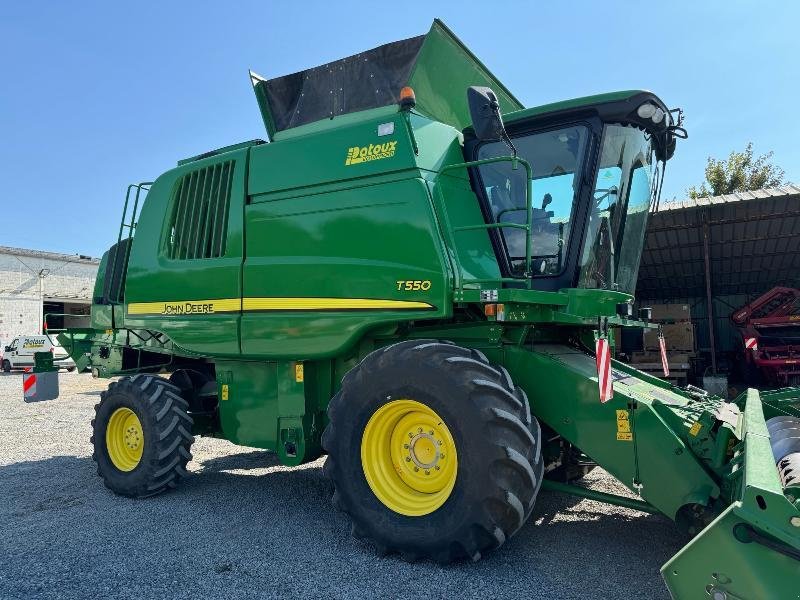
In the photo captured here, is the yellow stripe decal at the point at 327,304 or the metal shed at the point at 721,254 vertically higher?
the metal shed at the point at 721,254

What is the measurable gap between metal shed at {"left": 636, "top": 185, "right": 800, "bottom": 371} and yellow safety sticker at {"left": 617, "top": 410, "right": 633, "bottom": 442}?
932 cm

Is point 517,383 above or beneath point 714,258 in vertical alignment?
beneath

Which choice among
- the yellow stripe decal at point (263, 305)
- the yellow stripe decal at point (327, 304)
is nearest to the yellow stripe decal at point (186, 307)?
the yellow stripe decal at point (263, 305)

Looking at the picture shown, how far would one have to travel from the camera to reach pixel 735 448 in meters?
3.50

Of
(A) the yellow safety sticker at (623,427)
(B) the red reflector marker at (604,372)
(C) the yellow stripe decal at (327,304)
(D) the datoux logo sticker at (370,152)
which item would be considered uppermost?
(D) the datoux logo sticker at (370,152)

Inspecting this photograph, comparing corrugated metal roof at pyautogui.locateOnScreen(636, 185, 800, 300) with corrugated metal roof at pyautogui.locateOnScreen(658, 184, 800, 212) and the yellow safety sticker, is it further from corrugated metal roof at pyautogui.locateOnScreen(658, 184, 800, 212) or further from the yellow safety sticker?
the yellow safety sticker

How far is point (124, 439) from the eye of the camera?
5.73 m

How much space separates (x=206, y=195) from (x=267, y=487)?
2.77 meters

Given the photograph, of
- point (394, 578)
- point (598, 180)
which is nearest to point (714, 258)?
point (598, 180)

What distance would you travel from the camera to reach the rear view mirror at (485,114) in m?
3.78

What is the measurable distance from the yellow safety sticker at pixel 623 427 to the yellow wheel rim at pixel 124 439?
4.20 meters

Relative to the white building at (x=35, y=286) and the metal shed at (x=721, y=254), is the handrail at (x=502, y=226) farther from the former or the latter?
the white building at (x=35, y=286)

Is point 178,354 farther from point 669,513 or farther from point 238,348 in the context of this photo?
point 669,513

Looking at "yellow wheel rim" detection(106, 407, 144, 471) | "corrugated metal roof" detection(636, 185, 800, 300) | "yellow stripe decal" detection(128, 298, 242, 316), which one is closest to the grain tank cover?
"yellow stripe decal" detection(128, 298, 242, 316)
